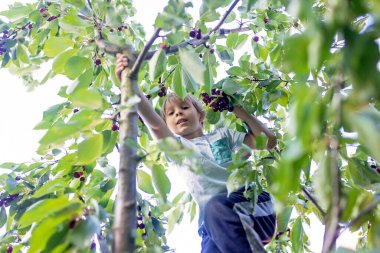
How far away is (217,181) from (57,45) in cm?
94

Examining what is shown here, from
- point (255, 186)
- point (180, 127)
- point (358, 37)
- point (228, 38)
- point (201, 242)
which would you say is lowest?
point (201, 242)

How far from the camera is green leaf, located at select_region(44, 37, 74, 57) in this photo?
170 centimetres

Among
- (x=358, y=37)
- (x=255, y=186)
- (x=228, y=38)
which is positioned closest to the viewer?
(x=358, y=37)

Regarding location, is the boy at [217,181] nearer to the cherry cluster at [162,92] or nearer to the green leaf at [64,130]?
the cherry cluster at [162,92]

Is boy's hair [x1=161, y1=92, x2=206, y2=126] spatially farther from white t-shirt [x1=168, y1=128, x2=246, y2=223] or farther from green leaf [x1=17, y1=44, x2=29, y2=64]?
green leaf [x1=17, y1=44, x2=29, y2=64]

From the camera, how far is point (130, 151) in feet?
3.09

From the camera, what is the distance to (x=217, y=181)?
2113mm

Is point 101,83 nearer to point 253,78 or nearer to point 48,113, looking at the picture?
point 48,113

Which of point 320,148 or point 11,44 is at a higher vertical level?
point 11,44

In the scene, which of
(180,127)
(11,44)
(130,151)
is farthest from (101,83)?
(130,151)

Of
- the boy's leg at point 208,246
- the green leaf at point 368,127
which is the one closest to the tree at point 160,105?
the green leaf at point 368,127

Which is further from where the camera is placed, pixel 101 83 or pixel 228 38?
pixel 228 38

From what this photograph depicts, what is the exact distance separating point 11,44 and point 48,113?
0.67 m

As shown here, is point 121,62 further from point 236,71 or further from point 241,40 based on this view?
point 241,40
